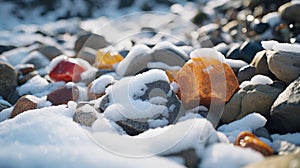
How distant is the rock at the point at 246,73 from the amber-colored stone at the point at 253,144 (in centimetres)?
97

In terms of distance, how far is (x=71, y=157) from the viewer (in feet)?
6.15

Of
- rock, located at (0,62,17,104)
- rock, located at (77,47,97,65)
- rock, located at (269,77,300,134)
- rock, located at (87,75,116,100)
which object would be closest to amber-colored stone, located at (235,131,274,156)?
rock, located at (269,77,300,134)

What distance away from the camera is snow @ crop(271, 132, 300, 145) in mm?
2041

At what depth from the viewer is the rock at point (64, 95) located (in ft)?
9.60

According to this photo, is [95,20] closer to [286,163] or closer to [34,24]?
[34,24]

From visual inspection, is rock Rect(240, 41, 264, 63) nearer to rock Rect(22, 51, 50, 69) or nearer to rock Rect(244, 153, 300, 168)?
rock Rect(244, 153, 300, 168)

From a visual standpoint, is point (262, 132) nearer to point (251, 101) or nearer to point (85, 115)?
point (251, 101)

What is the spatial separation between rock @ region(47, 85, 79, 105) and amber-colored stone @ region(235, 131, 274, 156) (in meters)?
1.38

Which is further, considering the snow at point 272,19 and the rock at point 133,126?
the snow at point 272,19

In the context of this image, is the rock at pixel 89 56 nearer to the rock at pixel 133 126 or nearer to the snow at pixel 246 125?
the rock at pixel 133 126

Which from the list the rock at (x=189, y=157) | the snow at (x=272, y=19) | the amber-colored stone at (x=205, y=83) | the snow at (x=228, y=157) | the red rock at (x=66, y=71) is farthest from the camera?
the snow at (x=272, y=19)

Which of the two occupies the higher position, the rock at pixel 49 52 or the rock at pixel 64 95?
the rock at pixel 64 95

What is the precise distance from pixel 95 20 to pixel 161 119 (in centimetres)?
639

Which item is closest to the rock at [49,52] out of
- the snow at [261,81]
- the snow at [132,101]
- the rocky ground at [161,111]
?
the rocky ground at [161,111]
